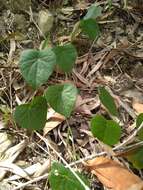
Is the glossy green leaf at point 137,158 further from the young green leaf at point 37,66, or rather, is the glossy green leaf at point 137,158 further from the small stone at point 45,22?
the small stone at point 45,22

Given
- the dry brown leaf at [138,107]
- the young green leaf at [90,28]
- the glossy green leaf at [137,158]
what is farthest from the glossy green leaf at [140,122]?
the young green leaf at [90,28]

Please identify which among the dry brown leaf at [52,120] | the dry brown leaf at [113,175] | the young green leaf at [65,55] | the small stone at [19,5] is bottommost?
the dry brown leaf at [113,175]

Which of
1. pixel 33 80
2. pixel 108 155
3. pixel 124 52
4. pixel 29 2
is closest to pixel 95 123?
pixel 108 155

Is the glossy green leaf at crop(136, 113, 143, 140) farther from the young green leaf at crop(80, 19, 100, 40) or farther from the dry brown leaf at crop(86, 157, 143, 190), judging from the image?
the young green leaf at crop(80, 19, 100, 40)

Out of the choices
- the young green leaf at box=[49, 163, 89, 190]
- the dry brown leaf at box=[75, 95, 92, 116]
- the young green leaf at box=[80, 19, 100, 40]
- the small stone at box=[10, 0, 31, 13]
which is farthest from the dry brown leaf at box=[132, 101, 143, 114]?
the small stone at box=[10, 0, 31, 13]

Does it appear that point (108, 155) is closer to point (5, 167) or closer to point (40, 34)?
point (5, 167)
